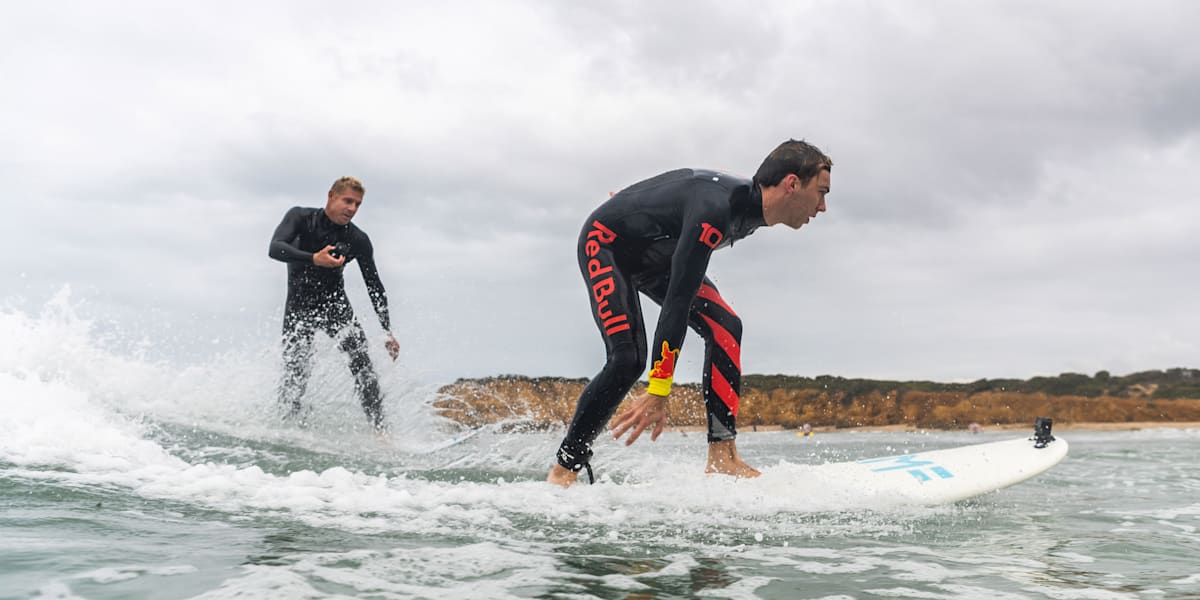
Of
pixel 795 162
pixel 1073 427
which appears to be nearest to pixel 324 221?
pixel 795 162

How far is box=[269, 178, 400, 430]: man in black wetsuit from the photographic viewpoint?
7.64 m

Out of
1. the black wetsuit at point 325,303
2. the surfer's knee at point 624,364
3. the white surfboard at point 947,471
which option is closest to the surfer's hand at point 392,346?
the black wetsuit at point 325,303

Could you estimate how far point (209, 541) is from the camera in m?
2.98

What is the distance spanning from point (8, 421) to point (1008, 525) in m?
6.42

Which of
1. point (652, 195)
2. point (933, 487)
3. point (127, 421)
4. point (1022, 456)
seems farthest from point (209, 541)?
point (1022, 456)

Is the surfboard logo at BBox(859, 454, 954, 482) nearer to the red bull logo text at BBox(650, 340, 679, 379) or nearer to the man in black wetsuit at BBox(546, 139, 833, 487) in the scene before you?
the man in black wetsuit at BBox(546, 139, 833, 487)

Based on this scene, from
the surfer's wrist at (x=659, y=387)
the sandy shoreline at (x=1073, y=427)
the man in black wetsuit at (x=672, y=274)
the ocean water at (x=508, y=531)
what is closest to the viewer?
the ocean water at (x=508, y=531)

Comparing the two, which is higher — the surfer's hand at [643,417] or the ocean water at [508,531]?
the surfer's hand at [643,417]

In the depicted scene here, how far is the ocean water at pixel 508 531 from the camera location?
254 cm

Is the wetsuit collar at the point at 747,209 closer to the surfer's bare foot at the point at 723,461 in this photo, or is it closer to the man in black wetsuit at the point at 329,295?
the surfer's bare foot at the point at 723,461

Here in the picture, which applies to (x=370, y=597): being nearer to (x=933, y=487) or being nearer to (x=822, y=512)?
(x=822, y=512)

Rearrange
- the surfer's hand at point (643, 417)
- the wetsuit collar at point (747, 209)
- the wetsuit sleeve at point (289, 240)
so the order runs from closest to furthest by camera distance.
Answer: the surfer's hand at point (643, 417), the wetsuit collar at point (747, 209), the wetsuit sleeve at point (289, 240)

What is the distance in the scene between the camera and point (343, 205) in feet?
24.7

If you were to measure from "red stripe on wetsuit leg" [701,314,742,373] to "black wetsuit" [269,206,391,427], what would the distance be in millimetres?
3982
